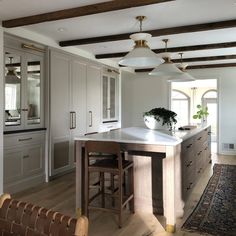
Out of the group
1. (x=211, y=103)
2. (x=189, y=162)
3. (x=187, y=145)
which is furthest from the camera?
(x=211, y=103)

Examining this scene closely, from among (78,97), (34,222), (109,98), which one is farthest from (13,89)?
(34,222)

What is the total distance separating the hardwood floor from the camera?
2.77 metres

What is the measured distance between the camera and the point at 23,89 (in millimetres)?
4168

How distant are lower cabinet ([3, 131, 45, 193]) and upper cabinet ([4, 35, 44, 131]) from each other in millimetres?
183

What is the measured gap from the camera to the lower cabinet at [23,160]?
3.90 m

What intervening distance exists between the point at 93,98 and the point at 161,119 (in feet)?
7.56

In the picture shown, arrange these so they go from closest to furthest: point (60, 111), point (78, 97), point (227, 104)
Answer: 1. point (60, 111)
2. point (78, 97)
3. point (227, 104)

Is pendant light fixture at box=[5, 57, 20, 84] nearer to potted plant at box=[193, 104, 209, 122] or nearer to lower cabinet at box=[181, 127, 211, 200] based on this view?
lower cabinet at box=[181, 127, 211, 200]

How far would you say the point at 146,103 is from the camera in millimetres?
8367

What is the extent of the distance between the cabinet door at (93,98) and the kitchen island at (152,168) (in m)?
2.76

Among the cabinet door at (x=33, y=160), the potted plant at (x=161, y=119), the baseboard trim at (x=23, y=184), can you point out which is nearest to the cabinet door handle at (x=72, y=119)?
the cabinet door at (x=33, y=160)

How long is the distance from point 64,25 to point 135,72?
4556mm

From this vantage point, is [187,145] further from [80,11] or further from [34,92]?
[34,92]

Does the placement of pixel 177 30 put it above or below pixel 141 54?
above
